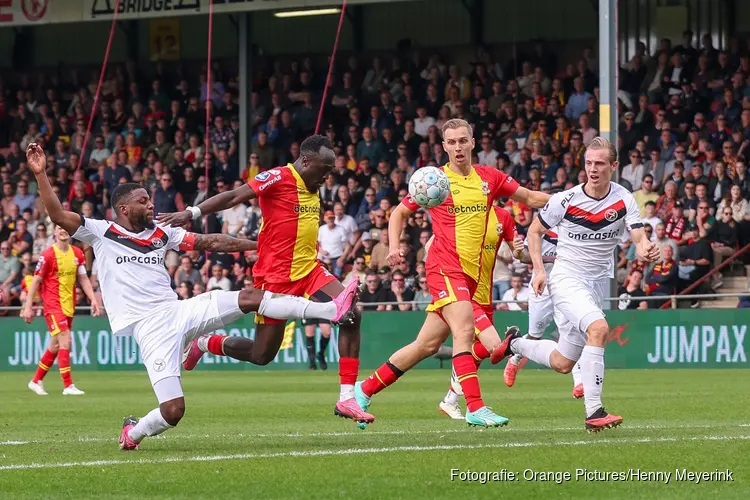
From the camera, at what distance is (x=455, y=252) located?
11.3 meters

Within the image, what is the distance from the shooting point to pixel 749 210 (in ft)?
80.1

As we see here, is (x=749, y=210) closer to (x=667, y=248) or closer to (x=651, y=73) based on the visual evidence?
(x=667, y=248)

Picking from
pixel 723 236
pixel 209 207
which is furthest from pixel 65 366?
pixel 723 236

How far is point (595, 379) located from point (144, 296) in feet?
10.7

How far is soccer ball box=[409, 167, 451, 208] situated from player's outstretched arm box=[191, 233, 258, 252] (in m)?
1.30

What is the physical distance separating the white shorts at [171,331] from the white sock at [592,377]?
265 centimetres

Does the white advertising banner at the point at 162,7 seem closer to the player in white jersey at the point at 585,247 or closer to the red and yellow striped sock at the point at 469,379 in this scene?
the player in white jersey at the point at 585,247

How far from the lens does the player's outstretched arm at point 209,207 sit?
10.2 m

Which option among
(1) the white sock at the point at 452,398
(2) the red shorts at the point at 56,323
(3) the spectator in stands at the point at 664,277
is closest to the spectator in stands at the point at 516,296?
(3) the spectator in stands at the point at 664,277

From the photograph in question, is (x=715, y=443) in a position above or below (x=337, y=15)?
below

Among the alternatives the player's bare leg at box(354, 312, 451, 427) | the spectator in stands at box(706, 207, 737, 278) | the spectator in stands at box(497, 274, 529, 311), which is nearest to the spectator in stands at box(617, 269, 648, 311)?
the spectator in stands at box(706, 207, 737, 278)

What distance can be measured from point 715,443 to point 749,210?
1569 cm

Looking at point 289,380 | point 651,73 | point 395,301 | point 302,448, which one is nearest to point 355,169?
point 395,301

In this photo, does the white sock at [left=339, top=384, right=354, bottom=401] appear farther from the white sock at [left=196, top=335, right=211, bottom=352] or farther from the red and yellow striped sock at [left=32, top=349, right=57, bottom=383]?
the red and yellow striped sock at [left=32, top=349, right=57, bottom=383]
